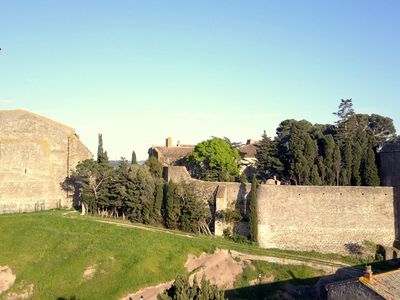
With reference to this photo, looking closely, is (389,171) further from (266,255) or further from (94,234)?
(94,234)

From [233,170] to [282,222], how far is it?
11125 mm

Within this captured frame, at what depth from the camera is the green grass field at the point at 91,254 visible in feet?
97.3

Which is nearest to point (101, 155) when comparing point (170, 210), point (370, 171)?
point (170, 210)

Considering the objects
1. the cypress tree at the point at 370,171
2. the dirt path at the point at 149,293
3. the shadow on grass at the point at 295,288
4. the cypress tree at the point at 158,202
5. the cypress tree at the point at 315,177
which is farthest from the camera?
the cypress tree at the point at 315,177

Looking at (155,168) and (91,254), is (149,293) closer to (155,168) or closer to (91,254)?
(91,254)

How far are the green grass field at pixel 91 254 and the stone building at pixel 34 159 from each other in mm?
7310

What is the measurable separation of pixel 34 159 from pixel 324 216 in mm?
24728

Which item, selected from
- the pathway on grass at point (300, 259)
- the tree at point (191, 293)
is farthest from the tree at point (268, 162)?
the tree at point (191, 293)

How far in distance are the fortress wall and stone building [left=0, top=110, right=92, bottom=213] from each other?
1846cm

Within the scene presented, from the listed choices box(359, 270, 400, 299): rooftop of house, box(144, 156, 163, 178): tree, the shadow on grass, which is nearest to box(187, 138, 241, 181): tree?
box(144, 156, 163, 178): tree

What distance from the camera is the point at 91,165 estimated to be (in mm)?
42969

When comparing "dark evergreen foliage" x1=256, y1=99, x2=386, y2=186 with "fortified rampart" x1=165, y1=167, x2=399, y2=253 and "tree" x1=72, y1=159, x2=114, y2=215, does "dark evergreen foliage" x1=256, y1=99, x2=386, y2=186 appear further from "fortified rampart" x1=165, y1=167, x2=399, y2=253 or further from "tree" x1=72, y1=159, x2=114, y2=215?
"tree" x1=72, y1=159, x2=114, y2=215

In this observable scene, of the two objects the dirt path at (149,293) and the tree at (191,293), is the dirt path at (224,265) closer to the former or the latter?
the dirt path at (149,293)

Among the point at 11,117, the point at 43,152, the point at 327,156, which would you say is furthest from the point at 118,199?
the point at 327,156
